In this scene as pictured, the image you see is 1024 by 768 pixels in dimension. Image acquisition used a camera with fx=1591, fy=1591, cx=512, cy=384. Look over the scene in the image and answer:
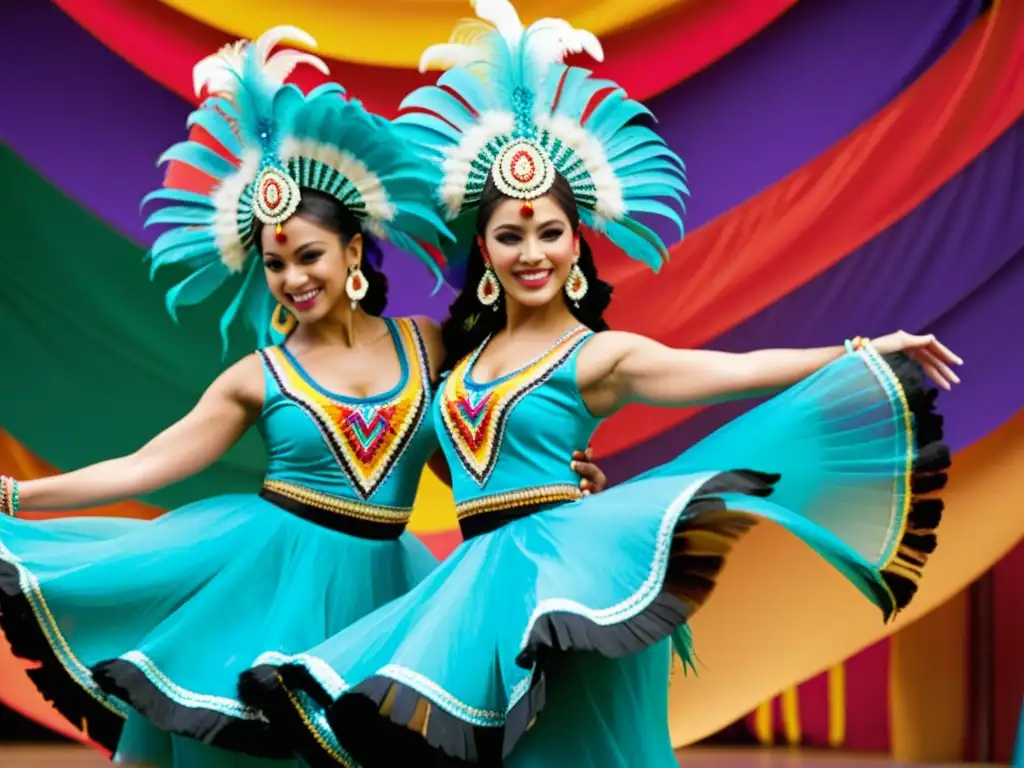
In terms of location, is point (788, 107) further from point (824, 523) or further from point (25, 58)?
point (25, 58)

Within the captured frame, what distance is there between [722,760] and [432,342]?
1.77 metres

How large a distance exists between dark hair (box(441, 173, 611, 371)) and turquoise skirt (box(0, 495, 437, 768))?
407mm

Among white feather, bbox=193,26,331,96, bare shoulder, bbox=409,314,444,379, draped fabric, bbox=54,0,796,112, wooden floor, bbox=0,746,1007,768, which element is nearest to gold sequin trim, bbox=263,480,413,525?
bare shoulder, bbox=409,314,444,379

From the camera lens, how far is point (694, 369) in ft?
8.63

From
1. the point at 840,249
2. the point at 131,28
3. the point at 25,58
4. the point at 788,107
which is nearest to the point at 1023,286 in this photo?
the point at 840,249

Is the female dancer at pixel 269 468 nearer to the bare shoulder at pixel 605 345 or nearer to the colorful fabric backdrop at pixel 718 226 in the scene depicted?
the bare shoulder at pixel 605 345

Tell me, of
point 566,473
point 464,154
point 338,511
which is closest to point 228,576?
point 338,511

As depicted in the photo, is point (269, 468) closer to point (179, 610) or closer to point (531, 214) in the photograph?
point (179, 610)

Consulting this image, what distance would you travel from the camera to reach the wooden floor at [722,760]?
4.12 metres

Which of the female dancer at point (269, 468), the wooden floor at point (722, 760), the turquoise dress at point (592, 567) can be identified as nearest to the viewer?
the turquoise dress at point (592, 567)

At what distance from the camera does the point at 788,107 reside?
382 centimetres

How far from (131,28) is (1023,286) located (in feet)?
7.29

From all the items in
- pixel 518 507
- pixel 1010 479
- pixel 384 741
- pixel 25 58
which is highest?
pixel 25 58

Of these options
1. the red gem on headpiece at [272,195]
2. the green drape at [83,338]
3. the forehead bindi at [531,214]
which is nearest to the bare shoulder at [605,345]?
the forehead bindi at [531,214]
